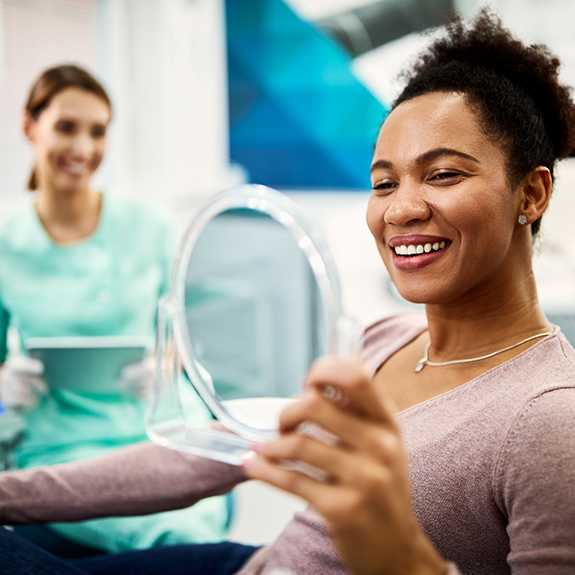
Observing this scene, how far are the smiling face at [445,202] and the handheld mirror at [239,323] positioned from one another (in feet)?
0.44

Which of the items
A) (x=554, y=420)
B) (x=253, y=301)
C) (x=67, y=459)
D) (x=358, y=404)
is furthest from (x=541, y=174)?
(x=253, y=301)

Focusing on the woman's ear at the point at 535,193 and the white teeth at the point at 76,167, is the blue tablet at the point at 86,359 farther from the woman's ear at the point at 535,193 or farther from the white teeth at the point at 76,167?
the woman's ear at the point at 535,193

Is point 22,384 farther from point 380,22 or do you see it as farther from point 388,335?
point 380,22

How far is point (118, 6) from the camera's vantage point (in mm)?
2625

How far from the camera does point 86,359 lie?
1266mm

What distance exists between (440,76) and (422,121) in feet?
0.30

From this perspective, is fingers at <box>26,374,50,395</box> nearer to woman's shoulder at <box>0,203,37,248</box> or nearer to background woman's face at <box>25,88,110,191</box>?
woman's shoulder at <box>0,203,37,248</box>

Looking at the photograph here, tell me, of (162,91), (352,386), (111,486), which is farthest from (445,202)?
(162,91)

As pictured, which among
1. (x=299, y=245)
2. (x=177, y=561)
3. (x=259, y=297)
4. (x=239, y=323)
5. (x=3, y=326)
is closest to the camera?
(x=299, y=245)

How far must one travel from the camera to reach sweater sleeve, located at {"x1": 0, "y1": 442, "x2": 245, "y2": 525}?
0.86 meters

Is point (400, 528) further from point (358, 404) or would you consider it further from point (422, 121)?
point (422, 121)

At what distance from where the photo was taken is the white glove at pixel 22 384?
1356mm

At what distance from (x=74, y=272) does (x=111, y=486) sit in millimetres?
813

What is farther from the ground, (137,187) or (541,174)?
(137,187)
